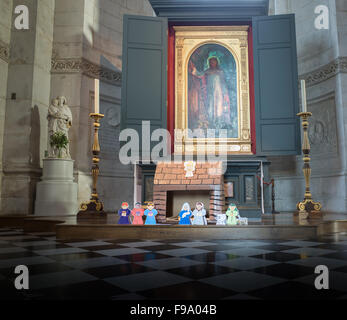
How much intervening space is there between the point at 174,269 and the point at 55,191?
19.5ft

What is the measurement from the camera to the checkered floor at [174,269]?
165 cm

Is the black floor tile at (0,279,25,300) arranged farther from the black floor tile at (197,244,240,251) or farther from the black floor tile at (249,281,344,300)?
the black floor tile at (197,244,240,251)

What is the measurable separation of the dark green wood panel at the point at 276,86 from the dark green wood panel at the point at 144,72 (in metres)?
2.08

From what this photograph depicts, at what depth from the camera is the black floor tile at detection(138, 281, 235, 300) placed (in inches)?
61.8

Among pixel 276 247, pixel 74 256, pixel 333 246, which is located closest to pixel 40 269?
pixel 74 256

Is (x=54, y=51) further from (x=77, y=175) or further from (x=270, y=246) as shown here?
(x=270, y=246)

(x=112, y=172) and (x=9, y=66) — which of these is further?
(x=112, y=172)

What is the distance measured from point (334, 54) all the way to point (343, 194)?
12.8 ft

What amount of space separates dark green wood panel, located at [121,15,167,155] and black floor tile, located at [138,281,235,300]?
206 inches

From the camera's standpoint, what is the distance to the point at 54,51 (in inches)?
371

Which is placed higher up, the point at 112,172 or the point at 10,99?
the point at 10,99

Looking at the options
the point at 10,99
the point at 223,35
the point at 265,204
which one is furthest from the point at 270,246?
the point at 10,99

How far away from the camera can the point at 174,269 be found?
2.23 meters
